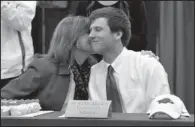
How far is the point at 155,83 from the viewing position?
8.43 feet

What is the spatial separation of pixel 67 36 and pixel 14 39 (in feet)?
2.90

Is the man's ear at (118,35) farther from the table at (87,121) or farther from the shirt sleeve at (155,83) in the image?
the table at (87,121)

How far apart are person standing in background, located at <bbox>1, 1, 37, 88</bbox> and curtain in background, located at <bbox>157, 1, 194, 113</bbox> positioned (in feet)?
3.61

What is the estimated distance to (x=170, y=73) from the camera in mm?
3980

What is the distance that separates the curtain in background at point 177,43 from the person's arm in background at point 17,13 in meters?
1.10

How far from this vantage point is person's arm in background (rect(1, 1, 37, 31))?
3.53 m

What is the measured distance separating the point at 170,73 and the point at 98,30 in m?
1.40

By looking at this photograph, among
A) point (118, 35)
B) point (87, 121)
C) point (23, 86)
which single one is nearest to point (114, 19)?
point (118, 35)

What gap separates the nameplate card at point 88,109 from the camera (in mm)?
1696

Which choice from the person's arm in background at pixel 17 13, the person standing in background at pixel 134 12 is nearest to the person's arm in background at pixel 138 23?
the person standing in background at pixel 134 12

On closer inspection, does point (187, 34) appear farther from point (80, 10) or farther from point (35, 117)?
point (35, 117)

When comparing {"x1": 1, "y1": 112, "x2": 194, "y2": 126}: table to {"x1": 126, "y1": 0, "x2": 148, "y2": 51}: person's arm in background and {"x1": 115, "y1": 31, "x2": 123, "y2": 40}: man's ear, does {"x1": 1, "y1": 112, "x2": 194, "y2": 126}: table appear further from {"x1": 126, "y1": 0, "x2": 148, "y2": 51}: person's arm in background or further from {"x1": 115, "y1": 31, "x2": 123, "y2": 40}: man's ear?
{"x1": 126, "y1": 0, "x2": 148, "y2": 51}: person's arm in background

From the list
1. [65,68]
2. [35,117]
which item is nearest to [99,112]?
[35,117]

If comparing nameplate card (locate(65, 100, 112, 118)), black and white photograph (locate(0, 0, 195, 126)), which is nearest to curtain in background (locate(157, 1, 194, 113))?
black and white photograph (locate(0, 0, 195, 126))
